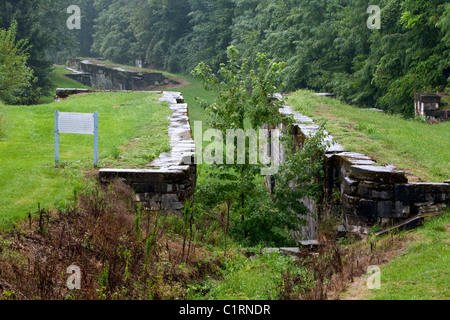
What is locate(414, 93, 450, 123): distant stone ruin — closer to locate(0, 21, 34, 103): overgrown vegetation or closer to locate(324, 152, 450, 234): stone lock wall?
locate(324, 152, 450, 234): stone lock wall

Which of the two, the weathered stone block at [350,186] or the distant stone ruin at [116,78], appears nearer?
the weathered stone block at [350,186]

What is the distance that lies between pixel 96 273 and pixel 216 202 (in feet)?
12.2

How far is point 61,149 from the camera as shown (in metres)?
9.98

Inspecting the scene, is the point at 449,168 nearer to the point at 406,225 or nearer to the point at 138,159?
the point at 406,225

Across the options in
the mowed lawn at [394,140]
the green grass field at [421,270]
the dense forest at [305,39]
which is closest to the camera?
the green grass field at [421,270]

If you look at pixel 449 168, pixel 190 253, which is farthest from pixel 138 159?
pixel 449 168

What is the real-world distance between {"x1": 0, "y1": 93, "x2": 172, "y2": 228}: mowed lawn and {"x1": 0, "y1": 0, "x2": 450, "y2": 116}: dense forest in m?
8.62

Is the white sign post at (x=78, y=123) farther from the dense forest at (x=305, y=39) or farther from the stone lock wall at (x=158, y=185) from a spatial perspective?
the dense forest at (x=305, y=39)

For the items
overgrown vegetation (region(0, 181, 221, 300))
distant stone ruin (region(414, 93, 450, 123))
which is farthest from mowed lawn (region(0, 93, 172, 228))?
distant stone ruin (region(414, 93, 450, 123))

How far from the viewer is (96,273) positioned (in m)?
5.27

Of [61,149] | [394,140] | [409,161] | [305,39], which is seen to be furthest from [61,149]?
[305,39]

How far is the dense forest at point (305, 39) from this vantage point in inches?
713

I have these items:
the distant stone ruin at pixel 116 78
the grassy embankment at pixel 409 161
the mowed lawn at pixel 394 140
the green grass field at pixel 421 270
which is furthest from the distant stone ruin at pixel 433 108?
the distant stone ruin at pixel 116 78

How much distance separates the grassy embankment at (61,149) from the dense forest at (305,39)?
868cm
